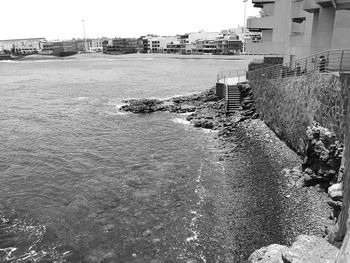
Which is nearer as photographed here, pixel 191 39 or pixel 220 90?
pixel 220 90

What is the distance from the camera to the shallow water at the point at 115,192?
43.0ft

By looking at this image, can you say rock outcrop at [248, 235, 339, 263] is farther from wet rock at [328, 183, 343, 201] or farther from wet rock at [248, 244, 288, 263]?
wet rock at [328, 183, 343, 201]

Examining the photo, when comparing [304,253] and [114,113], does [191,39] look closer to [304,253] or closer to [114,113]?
[114,113]

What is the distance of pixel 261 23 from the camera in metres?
43.7

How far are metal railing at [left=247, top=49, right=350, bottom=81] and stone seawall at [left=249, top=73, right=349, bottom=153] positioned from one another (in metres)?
1.04

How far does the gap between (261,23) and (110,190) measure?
3657 cm

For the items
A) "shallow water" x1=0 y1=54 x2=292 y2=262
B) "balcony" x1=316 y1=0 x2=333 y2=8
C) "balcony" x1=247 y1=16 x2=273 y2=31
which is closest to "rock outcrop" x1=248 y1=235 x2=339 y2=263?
"shallow water" x1=0 y1=54 x2=292 y2=262

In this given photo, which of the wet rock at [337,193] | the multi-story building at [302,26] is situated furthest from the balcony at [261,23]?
the wet rock at [337,193]

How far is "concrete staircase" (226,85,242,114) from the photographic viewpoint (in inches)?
1350

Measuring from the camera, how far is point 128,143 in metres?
27.4

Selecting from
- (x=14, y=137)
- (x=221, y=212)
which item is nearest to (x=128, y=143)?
(x=14, y=137)

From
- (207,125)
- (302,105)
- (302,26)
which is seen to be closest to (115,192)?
(302,105)

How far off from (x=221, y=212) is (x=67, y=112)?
1231 inches

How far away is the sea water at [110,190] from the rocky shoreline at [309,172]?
2.45 metres
